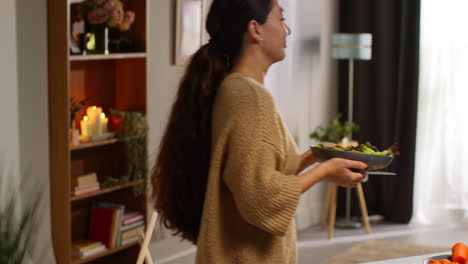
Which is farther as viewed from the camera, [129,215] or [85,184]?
[129,215]

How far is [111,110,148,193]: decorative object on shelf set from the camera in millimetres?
3732

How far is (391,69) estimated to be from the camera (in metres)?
5.92

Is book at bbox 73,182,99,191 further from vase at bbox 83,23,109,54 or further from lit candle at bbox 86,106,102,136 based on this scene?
vase at bbox 83,23,109,54

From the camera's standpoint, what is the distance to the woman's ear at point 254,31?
1.72 metres

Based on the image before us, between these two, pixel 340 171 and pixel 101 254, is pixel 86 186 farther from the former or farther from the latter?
pixel 340 171

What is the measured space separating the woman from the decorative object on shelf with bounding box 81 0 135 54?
1850 millimetres

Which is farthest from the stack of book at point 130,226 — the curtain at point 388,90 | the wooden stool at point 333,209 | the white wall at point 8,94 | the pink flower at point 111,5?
the curtain at point 388,90

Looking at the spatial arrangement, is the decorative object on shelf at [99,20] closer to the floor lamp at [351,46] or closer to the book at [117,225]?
the book at [117,225]

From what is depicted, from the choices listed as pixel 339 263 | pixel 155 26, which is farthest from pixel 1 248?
pixel 339 263

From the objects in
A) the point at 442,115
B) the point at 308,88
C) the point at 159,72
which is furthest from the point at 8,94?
the point at 442,115

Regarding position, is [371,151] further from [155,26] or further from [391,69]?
[391,69]

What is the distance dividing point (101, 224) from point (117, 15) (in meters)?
1.17

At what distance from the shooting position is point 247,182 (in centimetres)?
156

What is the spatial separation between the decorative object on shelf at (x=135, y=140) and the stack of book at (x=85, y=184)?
0.80 ft
